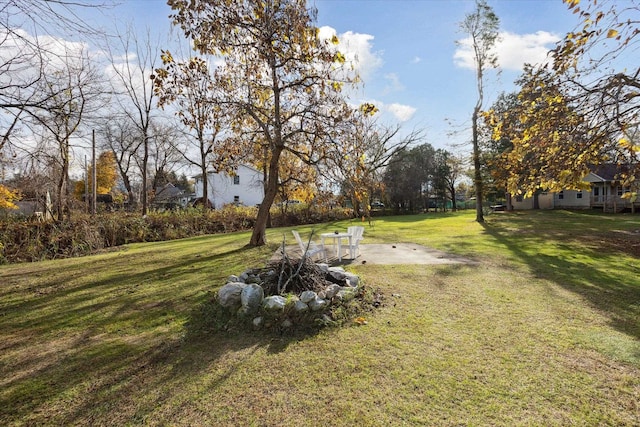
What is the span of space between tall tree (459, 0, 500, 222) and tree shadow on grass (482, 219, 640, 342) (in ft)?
30.7

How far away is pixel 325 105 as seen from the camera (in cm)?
750

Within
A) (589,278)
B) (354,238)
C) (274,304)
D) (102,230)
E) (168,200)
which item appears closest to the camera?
(274,304)

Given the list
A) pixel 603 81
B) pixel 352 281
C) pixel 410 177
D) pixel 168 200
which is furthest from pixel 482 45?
pixel 168 200

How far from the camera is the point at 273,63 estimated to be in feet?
26.5

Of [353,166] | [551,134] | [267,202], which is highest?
[551,134]

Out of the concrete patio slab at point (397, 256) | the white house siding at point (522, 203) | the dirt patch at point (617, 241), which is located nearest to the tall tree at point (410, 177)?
the white house siding at point (522, 203)

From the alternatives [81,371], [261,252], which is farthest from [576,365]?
[261,252]

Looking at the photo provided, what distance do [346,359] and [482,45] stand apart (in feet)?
70.7

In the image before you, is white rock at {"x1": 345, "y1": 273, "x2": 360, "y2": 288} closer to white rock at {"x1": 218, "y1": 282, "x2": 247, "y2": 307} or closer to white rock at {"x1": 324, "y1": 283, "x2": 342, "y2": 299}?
white rock at {"x1": 324, "y1": 283, "x2": 342, "y2": 299}

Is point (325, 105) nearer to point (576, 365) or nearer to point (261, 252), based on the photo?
point (261, 252)

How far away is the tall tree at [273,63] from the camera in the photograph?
6773mm

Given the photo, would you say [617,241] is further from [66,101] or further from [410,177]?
[410,177]

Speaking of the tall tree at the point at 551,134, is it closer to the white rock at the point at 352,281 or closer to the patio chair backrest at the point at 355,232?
the patio chair backrest at the point at 355,232

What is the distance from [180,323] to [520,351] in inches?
152
